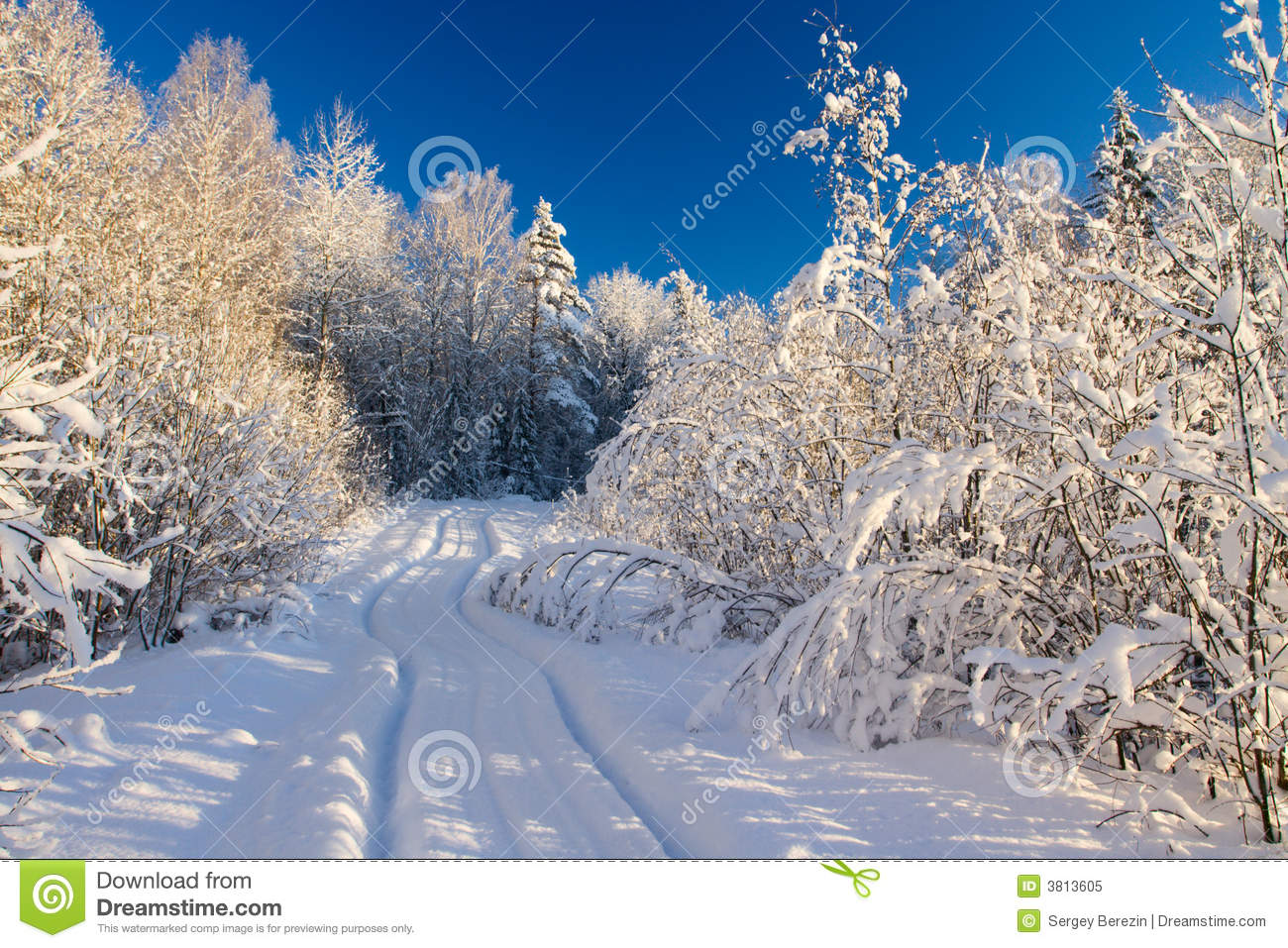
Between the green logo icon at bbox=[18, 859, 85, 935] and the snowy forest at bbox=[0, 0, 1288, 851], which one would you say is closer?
the green logo icon at bbox=[18, 859, 85, 935]

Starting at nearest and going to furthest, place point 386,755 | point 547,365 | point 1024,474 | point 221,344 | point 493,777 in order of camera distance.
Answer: point 1024,474 < point 493,777 < point 386,755 < point 221,344 < point 547,365

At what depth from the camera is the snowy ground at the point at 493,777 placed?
2299mm

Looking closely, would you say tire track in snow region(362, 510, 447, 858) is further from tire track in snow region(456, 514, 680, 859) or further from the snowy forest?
the snowy forest

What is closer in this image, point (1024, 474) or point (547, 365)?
point (1024, 474)

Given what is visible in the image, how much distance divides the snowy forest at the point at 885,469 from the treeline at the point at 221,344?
0.19ft

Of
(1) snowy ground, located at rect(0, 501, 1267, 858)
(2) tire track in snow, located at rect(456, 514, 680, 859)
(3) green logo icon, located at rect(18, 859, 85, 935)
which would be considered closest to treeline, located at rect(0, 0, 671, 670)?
(3) green logo icon, located at rect(18, 859, 85, 935)

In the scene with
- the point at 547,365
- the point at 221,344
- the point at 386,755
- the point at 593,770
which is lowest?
the point at 386,755

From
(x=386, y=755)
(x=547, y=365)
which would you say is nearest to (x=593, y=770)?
(x=386, y=755)

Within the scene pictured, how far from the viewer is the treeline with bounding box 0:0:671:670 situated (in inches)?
170

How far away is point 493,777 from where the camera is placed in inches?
118

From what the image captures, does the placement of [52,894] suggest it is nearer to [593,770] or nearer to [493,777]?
[493,777]

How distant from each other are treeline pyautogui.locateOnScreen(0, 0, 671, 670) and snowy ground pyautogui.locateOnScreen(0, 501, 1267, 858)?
732 millimetres

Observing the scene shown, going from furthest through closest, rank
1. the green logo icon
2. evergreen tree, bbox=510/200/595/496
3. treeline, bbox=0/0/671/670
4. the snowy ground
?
evergreen tree, bbox=510/200/595/496 < treeline, bbox=0/0/671/670 < the snowy ground < the green logo icon

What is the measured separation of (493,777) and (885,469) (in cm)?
233
